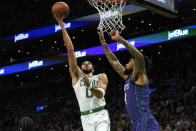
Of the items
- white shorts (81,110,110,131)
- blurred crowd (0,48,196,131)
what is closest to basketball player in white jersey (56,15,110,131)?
white shorts (81,110,110,131)

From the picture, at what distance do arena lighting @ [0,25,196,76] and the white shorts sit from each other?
10300mm

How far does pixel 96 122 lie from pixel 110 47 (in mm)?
11673

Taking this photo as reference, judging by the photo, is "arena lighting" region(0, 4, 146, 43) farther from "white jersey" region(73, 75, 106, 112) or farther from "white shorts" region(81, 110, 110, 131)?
"white shorts" region(81, 110, 110, 131)

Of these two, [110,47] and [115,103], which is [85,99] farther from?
[110,47]

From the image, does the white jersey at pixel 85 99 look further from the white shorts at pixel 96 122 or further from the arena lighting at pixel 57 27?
the arena lighting at pixel 57 27

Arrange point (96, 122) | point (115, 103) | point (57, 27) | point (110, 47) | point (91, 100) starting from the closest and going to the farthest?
point (96, 122) → point (91, 100) → point (115, 103) → point (110, 47) → point (57, 27)

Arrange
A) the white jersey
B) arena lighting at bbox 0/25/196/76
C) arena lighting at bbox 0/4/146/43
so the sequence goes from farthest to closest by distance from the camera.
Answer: arena lighting at bbox 0/4/146/43 < arena lighting at bbox 0/25/196/76 < the white jersey

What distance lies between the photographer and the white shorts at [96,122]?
5266 mm

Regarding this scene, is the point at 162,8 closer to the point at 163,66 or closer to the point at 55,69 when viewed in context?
the point at 163,66

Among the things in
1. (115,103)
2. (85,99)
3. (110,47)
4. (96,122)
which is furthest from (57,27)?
(96,122)

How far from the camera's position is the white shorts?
5266 millimetres

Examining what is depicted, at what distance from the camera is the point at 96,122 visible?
5.29 m

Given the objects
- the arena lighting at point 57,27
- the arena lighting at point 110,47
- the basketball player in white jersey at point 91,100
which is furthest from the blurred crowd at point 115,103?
the basketball player in white jersey at point 91,100

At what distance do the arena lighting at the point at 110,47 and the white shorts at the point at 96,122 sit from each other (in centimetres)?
1030
